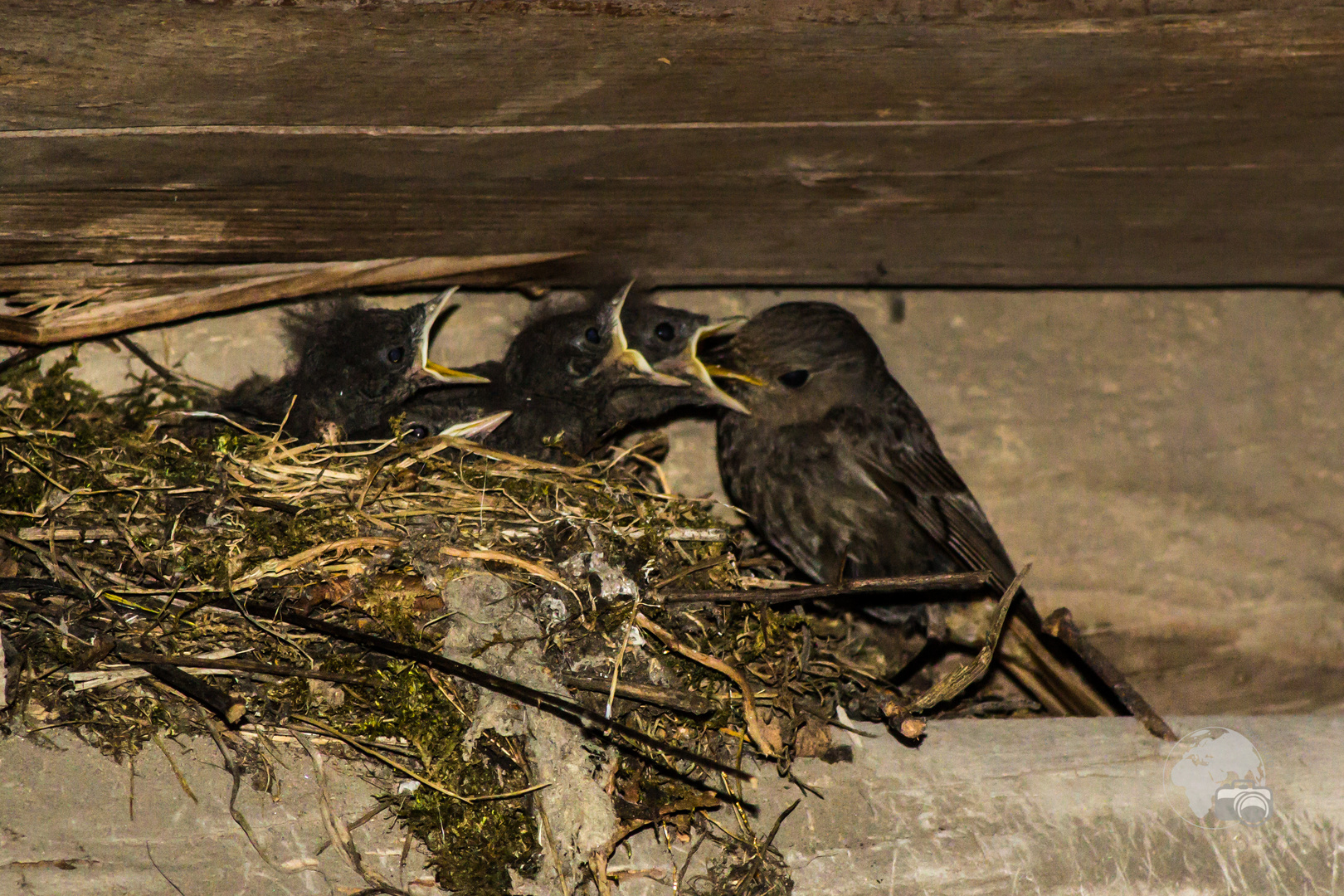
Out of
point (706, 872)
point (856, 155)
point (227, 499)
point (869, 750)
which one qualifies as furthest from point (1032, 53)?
point (227, 499)

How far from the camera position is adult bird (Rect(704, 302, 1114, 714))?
4.20 m

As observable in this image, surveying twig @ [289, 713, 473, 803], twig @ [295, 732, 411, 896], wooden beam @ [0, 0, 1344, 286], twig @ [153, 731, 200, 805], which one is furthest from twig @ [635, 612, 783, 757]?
wooden beam @ [0, 0, 1344, 286]

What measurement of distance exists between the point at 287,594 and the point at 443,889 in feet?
2.41

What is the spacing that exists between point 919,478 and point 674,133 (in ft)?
5.27

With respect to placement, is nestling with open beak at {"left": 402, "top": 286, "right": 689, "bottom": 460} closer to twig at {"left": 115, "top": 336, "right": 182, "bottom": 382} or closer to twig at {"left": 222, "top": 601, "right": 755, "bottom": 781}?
twig at {"left": 115, "top": 336, "right": 182, "bottom": 382}

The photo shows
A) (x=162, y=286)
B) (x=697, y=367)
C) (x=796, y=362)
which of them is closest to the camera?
(x=162, y=286)

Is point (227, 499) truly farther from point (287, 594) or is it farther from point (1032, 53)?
point (1032, 53)

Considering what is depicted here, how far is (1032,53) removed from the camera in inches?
110

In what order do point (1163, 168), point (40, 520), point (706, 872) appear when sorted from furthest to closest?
point (1163, 168)
point (40, 520)
point (706, 872)

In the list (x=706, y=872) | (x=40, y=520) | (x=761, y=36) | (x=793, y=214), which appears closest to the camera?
(x=761, y=36)

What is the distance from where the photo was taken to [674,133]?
3.06m

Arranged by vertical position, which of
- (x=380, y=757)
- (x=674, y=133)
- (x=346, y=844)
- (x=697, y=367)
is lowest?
(x=346, y=844)

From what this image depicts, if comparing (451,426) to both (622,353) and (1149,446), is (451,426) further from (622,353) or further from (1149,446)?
(1149,446)

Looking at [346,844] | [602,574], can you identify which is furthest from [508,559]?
[346,844]
